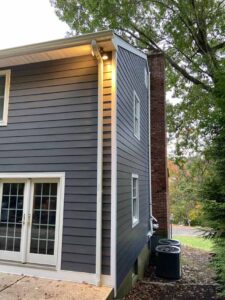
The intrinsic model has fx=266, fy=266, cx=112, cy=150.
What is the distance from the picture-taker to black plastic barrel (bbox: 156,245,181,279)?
8.25 meters

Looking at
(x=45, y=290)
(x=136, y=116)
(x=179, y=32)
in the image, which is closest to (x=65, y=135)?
(x=45, y=290)

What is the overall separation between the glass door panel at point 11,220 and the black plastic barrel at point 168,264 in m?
4.71

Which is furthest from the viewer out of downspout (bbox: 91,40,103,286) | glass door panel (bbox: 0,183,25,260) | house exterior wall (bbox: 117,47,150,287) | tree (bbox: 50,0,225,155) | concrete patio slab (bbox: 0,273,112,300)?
tree (bbox: 50,0,225,155)

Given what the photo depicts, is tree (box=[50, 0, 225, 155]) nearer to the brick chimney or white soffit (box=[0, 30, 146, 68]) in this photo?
the brick chimney

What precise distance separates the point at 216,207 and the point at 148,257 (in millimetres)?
5362

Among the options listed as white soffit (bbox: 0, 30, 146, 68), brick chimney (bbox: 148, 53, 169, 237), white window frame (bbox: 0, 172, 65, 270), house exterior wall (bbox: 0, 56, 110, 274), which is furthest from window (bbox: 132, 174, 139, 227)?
white soffit (bbox: 0, 30, 146, 68)

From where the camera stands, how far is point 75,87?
5.70 metres

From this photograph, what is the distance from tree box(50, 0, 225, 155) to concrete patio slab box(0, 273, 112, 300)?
335 inches

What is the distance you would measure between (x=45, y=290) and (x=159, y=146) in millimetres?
7750

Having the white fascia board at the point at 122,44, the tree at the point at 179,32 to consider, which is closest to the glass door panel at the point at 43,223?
the white fascia board at the point at 122,44

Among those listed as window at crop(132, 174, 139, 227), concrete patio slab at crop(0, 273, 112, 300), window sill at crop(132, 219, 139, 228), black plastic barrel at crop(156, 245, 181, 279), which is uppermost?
window at crop(132, 174, 139, 227)

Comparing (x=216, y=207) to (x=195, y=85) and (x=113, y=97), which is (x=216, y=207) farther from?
(x=195, y=85)

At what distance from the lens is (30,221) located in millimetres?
5695

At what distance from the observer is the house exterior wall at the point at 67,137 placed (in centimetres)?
519
